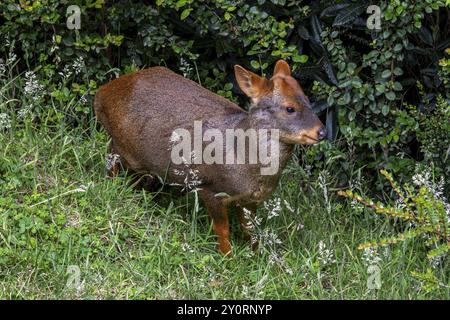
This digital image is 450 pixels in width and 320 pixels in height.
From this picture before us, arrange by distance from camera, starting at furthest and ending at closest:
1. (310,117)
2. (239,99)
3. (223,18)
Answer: (239,99), (223,18), (310,117)

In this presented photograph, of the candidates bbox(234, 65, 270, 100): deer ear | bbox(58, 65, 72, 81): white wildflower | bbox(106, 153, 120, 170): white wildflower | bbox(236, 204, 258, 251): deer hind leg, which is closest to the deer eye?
bbox(234, 65, 270, 100): deer ear

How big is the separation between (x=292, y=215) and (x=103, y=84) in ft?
6.45

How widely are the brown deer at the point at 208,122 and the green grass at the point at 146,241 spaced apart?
21cm

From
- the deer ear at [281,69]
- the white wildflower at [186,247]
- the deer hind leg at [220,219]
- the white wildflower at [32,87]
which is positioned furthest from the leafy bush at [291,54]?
the white wildflower at [186,247]

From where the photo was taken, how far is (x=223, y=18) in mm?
7516

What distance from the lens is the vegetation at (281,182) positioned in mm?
6059

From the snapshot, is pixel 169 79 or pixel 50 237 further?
pixel 169 79

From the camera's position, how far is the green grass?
5.99m

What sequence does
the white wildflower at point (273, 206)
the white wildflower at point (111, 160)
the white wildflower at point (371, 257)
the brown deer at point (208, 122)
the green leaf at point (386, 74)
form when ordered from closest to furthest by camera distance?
the white wildflower at point (371, 257)
the white wildflower at point (273, 206)
the brown deer at point (208, 122)
the white wildflower at point (111, 160)
the green leaf at point (386, 74)

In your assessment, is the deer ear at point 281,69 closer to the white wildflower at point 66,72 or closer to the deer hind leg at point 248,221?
the deer hind leg at point 248,221

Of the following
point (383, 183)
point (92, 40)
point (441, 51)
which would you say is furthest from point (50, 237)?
point (441, 51)

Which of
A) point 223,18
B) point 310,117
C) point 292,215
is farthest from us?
point 223,18

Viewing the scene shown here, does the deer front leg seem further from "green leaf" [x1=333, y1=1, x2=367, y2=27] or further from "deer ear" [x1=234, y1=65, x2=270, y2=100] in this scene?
"green leaf" [x1=333, y1=1, x2=367, y2=27]

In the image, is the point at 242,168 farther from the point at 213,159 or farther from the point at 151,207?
the point at 151,207
